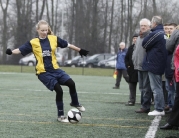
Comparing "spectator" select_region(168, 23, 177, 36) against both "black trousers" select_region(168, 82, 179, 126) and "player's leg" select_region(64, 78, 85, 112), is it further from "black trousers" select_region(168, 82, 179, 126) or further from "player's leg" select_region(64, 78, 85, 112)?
"black trousers" select_region(168, 82, 179, 126)

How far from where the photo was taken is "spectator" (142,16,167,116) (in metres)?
8.56

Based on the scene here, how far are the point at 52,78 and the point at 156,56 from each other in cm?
207

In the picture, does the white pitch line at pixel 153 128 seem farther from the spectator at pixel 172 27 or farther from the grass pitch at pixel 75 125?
the spectator at pixel 172 27

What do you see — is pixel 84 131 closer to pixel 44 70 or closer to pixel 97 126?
pixel 97 126

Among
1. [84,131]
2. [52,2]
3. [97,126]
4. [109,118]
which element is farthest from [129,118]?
[52,2]

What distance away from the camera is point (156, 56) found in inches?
338

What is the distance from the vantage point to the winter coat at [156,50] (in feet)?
28.1

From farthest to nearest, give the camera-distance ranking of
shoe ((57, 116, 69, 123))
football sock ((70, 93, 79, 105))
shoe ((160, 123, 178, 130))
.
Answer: football sock ((70, 93, 79, 105)) → shoe ((57, 116, 69, 123)) → shoe ((160, 123, 178, 130))

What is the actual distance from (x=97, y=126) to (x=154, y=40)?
2.16 metres

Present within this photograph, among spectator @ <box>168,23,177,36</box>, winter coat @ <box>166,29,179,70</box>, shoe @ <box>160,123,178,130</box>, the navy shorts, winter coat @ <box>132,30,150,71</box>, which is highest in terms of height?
spectator @ <box>168,23,177,36</box>

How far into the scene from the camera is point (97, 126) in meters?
7.43

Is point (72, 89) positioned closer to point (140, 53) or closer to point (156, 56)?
point (156, 56)

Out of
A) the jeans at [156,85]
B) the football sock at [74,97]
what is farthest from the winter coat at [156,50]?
the football sock at [74,97]

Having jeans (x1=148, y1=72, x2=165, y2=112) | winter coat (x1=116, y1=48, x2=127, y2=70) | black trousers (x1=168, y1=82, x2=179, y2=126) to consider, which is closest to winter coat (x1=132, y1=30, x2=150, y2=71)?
jeans (x1=148, y1=72, x2=165, y2=112)
